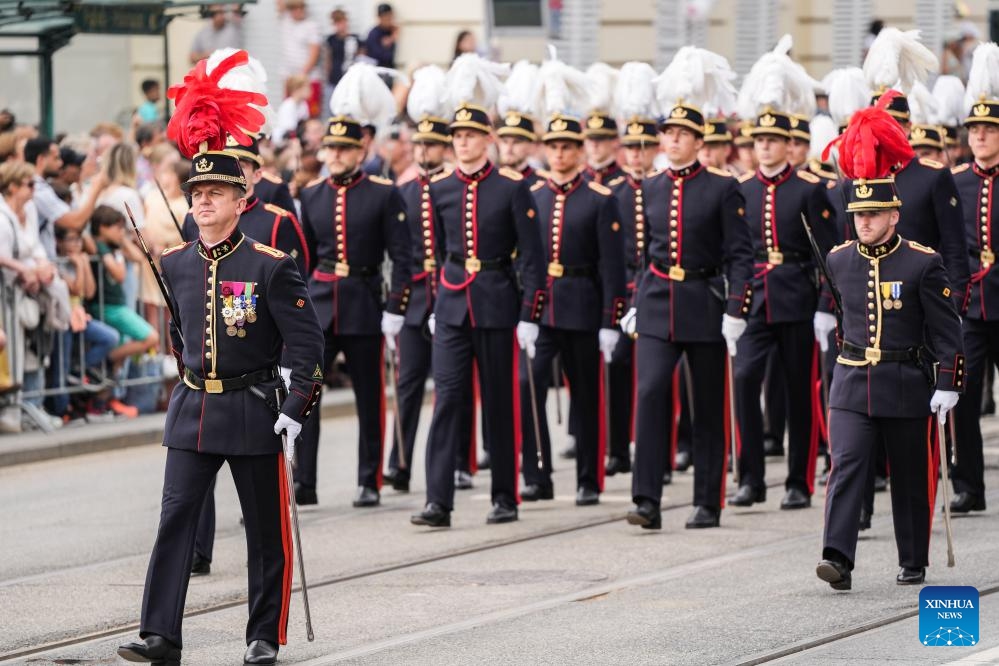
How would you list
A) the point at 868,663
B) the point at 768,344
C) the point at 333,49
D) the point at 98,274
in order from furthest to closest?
the point at 333,49, the point at 98,274, the point at 768,344, the point at 868,663

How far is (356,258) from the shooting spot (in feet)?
43.1

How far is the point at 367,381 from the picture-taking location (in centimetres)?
1332

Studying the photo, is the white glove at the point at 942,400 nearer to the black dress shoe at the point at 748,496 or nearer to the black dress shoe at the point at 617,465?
the black dress shoe at the point at 748,496

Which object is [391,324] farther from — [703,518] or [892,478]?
[892,478]

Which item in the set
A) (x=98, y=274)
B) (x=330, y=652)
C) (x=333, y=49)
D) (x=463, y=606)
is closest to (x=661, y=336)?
(x=463, y=606)

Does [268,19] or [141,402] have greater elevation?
[268,19]

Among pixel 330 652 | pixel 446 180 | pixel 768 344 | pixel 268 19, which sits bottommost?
pixel 330 652

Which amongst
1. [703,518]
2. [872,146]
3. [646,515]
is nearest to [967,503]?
[703,518]

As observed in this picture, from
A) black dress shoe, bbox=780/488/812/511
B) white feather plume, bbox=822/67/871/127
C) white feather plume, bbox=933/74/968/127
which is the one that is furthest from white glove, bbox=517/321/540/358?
white feather plume, bbox=933/74/968/127

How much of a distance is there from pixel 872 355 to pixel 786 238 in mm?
3109

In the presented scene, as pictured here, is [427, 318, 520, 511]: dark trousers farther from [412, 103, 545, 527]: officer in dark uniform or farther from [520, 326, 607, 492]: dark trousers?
[520, 326, 607, 492]: dark trousers

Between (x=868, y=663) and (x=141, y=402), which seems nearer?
(x=868, y=663)

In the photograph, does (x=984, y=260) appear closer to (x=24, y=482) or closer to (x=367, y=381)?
(x=367, y=381)

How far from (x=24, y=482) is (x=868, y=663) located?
716cm
